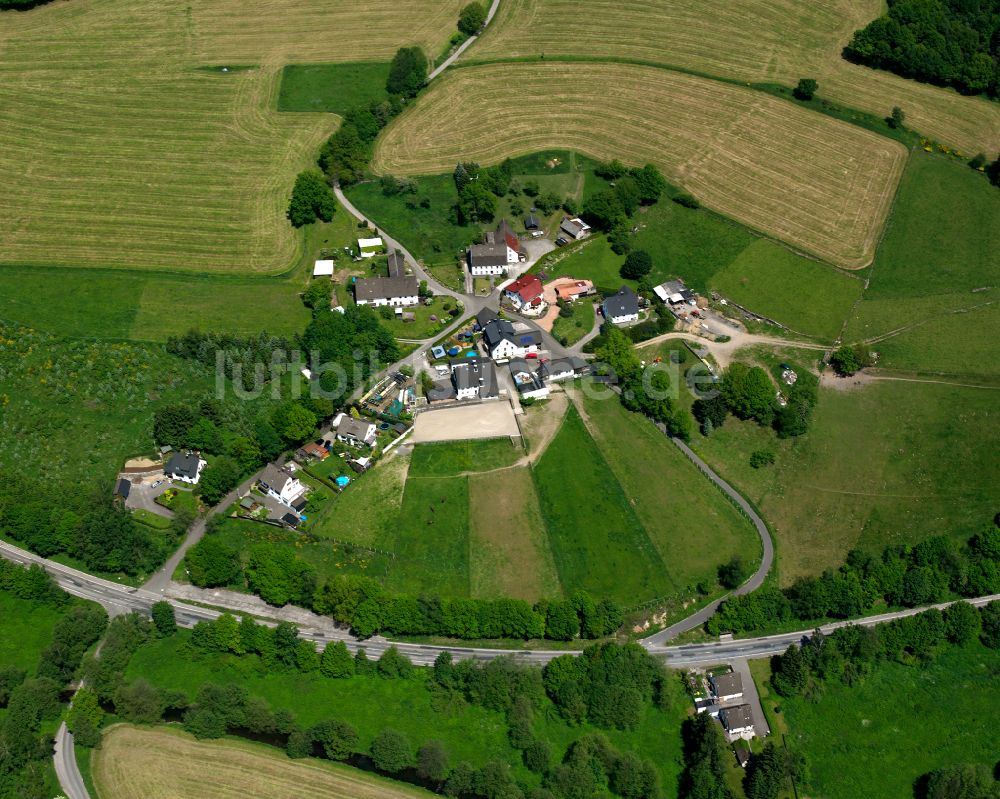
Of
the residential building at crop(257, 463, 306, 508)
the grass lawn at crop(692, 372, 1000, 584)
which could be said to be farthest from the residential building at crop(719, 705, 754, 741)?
the residential building at crop(257, 463, 306, 508)

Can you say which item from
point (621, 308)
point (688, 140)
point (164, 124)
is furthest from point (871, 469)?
point (164, 124)

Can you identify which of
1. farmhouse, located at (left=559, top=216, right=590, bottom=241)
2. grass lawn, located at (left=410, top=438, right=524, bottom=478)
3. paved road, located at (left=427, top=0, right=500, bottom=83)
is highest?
paved road, located at (left=427, top=0, right=500, bottom=83)

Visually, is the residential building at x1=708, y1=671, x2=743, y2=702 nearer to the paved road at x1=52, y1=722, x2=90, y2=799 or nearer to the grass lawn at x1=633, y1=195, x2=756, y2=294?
the grass lawn at x1=633, y1=195, x2=756, y2=294

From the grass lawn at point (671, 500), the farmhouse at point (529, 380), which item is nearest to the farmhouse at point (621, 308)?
the farmhouse at point (529, 380)

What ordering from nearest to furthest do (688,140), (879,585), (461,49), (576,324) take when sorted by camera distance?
(879,585) → (576,324) → (688,140) → (461,49)

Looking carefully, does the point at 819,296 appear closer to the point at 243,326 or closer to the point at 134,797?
A: the point at 243,326

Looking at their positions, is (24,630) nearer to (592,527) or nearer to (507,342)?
(592,527)
